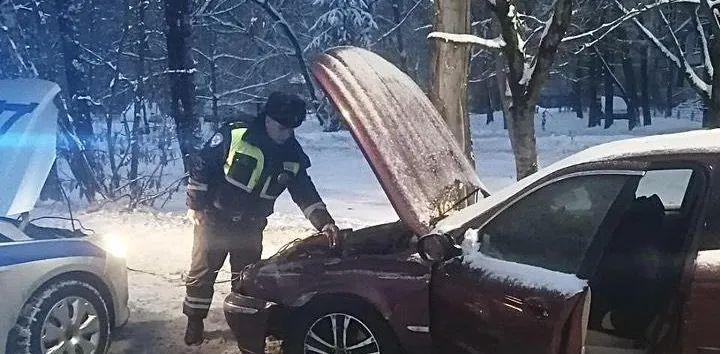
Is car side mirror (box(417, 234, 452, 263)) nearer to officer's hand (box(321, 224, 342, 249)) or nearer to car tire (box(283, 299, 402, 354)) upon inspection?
car tire (box(283, 299, 402, 354))

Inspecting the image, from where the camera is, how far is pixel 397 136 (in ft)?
13.5

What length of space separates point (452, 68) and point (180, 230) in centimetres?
447

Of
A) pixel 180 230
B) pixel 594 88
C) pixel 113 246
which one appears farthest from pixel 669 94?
pixel 113 246

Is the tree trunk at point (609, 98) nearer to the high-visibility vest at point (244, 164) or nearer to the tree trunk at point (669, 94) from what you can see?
the tree trunk at point (669, 94)

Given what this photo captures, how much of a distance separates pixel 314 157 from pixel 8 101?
71.4ft

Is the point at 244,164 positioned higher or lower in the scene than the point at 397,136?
lower

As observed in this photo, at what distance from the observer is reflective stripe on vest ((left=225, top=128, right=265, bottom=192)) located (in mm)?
4988

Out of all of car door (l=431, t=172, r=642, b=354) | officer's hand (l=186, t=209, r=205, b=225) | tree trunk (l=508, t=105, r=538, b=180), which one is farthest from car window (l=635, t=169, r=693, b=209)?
tree trunk (l=508, t=105, r=538, b=180)

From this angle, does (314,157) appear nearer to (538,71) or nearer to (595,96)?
(595,96)

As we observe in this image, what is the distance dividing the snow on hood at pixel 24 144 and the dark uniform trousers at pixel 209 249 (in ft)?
3.74

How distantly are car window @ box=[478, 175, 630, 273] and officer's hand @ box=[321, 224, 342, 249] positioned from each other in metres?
1.08

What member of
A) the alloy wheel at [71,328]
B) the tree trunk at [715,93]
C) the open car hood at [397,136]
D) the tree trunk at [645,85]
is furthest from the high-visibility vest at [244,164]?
the tree trunk at [645,85]

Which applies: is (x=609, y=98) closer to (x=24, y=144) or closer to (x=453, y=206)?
(x=453, y=206)

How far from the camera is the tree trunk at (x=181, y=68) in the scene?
39.3ft
